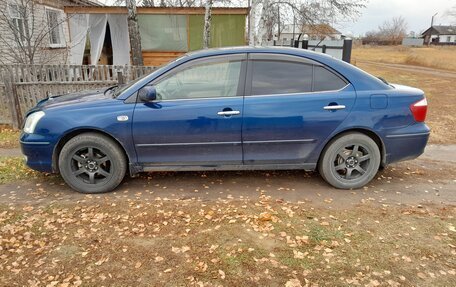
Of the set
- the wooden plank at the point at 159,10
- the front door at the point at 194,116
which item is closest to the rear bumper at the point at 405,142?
the front door at the point at 194,116

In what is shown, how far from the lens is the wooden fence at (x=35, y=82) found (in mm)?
6852

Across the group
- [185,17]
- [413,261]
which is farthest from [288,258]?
[185,17]

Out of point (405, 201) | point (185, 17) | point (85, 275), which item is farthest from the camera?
point (185, 17)

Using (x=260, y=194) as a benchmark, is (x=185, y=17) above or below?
above

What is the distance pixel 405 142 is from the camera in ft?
13.4

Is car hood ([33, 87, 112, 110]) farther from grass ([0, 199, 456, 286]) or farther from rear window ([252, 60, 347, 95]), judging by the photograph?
rear window ([252, 60, 347, 95])

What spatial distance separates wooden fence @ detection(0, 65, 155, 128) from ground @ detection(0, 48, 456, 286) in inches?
116

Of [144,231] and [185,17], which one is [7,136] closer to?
[144,231]

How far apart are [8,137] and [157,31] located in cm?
738

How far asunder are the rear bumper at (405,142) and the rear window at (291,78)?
91 centimetres

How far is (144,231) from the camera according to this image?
10.5ft

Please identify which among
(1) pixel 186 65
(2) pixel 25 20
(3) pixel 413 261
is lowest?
(3) pixel 413 261

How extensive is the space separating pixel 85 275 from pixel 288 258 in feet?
5.43

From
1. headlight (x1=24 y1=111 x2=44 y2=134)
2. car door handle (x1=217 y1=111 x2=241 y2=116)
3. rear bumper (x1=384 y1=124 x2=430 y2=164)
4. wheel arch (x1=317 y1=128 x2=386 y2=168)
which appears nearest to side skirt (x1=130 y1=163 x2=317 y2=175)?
wheel arch (x1=317 y1=128 x2=386 y2=168)
